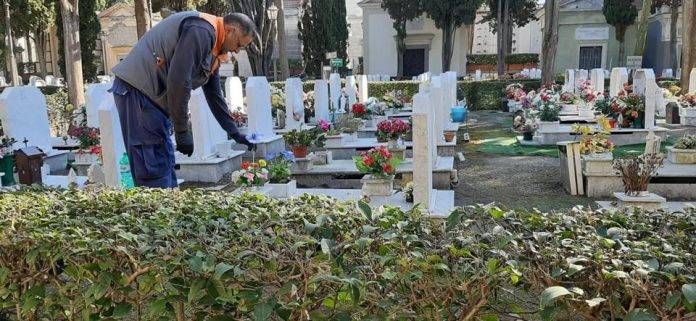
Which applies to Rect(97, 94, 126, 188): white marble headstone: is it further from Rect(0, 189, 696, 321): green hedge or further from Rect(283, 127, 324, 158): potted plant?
Rect(0, 189, 696, 321): green hedge

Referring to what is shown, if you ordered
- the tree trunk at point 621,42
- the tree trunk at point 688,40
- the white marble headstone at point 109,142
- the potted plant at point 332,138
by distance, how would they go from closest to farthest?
the white marble headstone at point 109,142 → the potted plant at point 332,138 → the tree trunk at point 688,40 → the tree trunk at point 621,42

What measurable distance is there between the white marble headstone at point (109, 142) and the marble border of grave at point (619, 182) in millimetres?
5824

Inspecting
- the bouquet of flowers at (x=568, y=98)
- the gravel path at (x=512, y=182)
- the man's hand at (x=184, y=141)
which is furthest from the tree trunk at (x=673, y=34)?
the man's hand at (x=184, y=141)

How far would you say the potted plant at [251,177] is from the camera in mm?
6723

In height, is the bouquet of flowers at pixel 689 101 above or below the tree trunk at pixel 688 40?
below

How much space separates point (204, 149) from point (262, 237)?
24.4ft

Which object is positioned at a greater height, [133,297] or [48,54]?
[48,54]

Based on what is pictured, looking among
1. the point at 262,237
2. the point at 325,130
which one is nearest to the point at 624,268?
the point at 262,237

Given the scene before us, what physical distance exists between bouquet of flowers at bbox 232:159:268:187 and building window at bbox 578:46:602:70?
30.7 meters

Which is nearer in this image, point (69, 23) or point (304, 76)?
point (69, 23)

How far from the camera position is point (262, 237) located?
2084 mm

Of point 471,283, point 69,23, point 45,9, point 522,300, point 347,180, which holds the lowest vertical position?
point 347,180

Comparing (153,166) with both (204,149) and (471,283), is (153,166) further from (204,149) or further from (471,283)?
(204,149)

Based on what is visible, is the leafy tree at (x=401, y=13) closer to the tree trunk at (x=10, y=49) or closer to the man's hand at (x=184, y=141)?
the tree trunk at (x=10, y=49)
